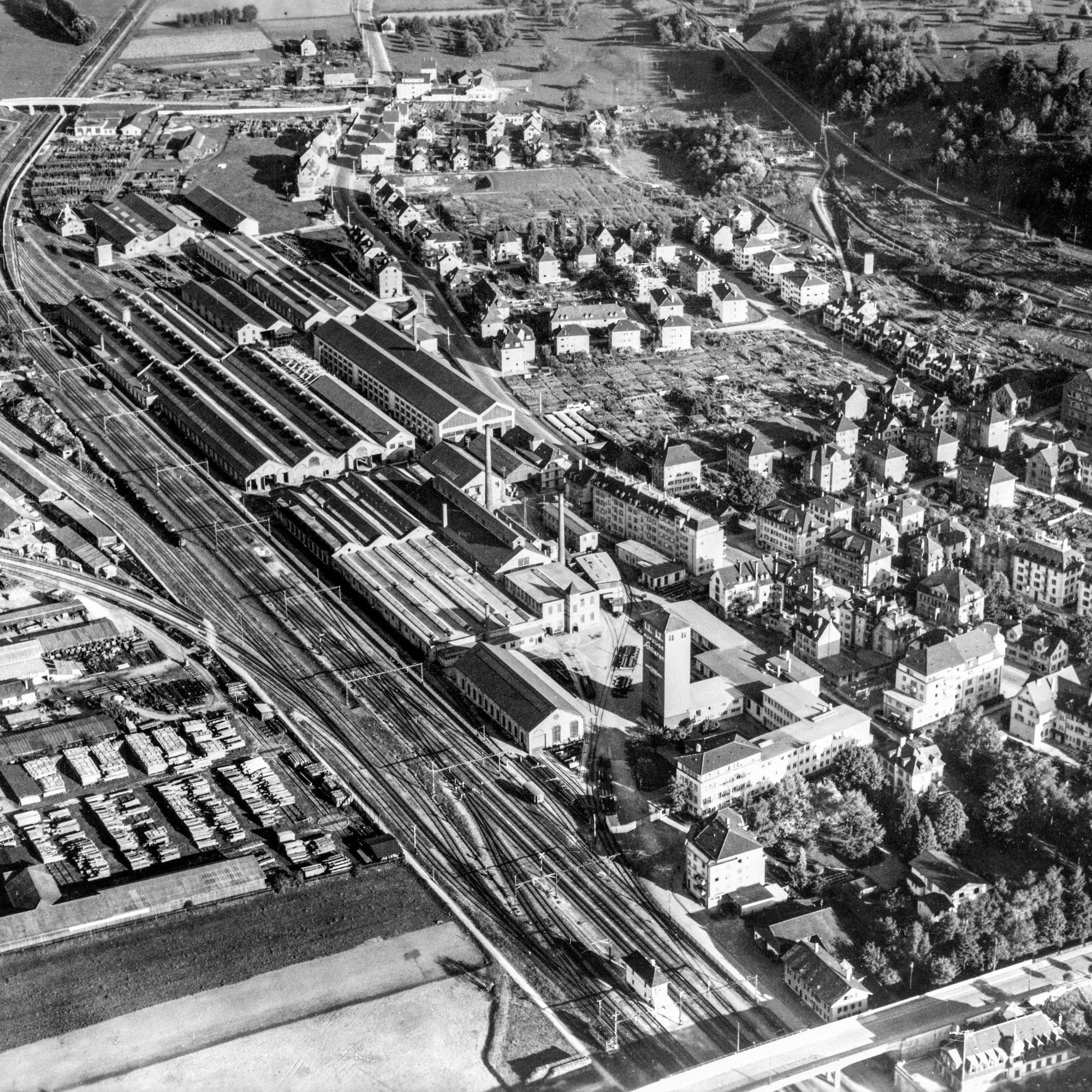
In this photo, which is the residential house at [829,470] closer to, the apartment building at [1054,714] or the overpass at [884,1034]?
the apartment building at [1054,714]

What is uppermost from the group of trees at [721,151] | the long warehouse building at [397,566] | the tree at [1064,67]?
the tree at [1064,67]

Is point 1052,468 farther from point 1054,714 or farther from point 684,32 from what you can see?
point 684,32

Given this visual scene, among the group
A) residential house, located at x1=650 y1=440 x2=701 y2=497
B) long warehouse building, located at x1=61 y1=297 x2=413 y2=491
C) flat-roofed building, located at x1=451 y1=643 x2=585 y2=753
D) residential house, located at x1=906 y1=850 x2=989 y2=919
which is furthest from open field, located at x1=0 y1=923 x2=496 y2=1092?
long warehouse building, located at x1=61 y1=297 x2=413 y2=491

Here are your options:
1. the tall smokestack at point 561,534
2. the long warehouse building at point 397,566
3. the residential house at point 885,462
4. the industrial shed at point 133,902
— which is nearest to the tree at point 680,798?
the long warehouse building at point 397,566

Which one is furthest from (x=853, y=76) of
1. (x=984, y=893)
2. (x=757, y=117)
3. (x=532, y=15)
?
(x=984, y=893)

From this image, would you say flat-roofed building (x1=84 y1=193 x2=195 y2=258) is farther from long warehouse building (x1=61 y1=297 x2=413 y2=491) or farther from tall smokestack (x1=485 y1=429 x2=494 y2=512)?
tall smokestack (x1=485 y1=429 x2=494 y2=512)

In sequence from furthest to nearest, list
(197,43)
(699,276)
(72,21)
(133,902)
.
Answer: (72,21) < (197,43) < (699,276) < (133,902)

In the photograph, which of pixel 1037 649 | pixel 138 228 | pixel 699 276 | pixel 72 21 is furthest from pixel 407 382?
pixel 72 21
